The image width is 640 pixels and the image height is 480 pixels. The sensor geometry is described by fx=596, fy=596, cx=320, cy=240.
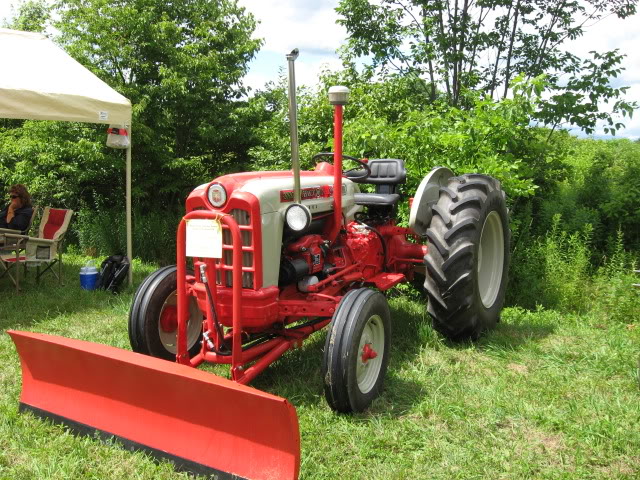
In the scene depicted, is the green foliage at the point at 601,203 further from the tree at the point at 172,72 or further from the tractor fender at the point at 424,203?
the tree at the point at 172,72

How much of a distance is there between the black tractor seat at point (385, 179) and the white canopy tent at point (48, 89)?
291 cm

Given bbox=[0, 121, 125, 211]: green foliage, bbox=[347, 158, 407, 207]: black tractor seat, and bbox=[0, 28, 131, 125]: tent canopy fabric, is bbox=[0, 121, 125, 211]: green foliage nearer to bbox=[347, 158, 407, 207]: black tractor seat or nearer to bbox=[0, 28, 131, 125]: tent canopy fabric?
bbox=[0, 28, 131, 125]: tent canopy fabric

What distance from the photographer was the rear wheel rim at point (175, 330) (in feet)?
12.4

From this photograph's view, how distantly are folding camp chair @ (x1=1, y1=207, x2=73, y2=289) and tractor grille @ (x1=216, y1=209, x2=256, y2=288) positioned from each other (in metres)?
3.87

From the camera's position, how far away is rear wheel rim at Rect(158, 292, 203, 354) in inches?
149

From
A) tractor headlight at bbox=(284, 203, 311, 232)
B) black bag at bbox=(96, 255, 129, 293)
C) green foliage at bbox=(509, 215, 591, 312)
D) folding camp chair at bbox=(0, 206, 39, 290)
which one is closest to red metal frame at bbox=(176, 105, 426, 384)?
tractor headlight at bbox=(284, 203, 311, 232)

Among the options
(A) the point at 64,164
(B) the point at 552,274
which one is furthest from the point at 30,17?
(B) the point at 552,274

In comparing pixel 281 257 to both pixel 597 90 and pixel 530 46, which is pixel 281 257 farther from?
pixel 530 46

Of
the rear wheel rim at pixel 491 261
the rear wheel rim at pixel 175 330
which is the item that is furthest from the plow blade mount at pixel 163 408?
the rear wheel rim at pixel 491 261

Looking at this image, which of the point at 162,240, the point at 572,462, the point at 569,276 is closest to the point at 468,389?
the point at 572,462

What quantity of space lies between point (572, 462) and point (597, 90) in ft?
16.1

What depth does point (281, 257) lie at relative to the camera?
3574 millimetres

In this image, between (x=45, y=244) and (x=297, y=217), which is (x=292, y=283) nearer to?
(x=297, y=217)

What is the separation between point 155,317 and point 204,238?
34.0 inches
